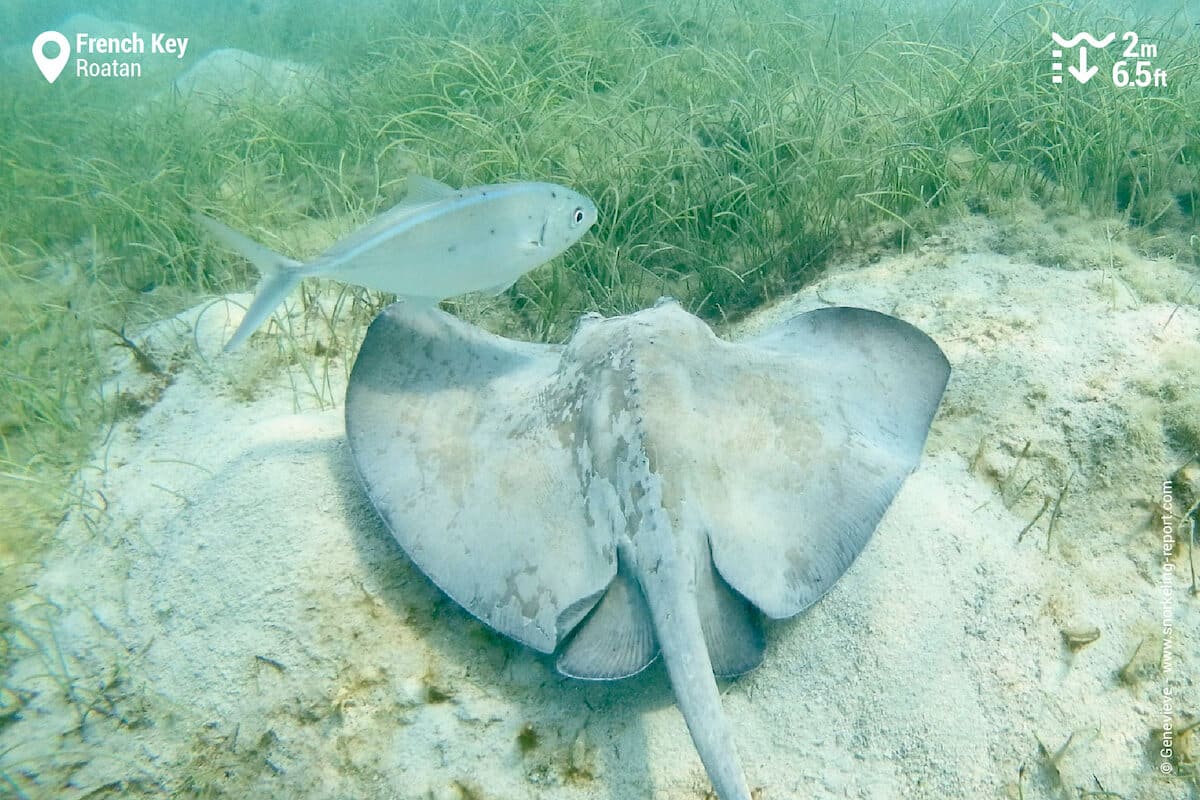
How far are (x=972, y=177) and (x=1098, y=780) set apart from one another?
403 centimetres

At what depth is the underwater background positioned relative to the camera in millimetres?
2561

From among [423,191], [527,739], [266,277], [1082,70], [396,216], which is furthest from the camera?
[1082,70]

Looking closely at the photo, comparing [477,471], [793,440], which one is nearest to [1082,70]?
[793,440]

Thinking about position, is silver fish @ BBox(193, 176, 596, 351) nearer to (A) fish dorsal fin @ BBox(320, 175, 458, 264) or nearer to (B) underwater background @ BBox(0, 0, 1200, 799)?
(A) fish dorsal fin @ BBox(320, 175, 458, 264)

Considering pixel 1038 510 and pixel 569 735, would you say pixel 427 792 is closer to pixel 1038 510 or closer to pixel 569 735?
pixel 569 735

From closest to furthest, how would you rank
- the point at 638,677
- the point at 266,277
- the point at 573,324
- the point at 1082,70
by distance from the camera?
the point at 638,677
the point at 266,277
the point at 573,324
the point at 1082,70

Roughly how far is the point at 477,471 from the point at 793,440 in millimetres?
1378

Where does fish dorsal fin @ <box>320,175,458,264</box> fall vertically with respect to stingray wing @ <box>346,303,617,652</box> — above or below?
above

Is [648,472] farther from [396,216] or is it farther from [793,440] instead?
[396,216]

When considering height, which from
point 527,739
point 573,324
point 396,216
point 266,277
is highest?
point 396,216

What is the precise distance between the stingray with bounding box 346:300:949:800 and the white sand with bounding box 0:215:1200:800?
346 mm

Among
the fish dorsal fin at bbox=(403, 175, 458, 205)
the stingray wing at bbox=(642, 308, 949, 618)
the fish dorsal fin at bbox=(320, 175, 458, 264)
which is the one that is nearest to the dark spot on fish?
the stingray wing at bbox=(642, 308, 949, 618)

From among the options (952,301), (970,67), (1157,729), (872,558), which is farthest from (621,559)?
(970,67)

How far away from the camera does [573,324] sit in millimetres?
4770
